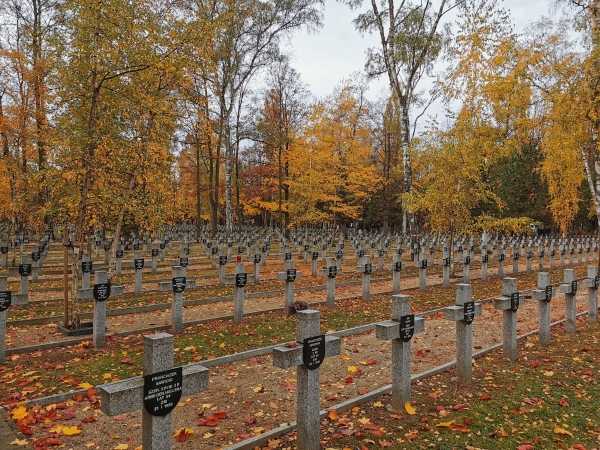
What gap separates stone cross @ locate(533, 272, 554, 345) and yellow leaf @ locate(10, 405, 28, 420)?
24.1ft

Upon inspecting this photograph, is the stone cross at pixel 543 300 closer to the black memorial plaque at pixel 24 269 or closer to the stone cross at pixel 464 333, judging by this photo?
the stone cross at pixel 464 333

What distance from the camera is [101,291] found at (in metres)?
7.52

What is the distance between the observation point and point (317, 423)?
4.00m

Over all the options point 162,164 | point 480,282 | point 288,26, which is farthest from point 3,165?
point 480,282

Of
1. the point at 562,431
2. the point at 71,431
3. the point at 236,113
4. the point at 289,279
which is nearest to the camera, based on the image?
the point at 71,431

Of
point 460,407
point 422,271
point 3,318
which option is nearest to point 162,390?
point 460,407

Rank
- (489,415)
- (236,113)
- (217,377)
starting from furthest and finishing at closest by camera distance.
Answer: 1. (236,113)
2. (217,377)
3. (489,415)

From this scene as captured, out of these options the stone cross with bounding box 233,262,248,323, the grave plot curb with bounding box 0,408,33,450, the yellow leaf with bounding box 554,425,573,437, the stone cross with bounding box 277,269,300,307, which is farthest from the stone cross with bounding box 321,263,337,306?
the grave plot curb with bounding box 0,408,33,450

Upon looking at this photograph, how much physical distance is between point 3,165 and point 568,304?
2031cm

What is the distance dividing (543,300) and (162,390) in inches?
264

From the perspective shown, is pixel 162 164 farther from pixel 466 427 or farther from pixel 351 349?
pixel 466 427

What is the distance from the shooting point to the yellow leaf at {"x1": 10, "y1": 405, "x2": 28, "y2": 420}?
180 inches

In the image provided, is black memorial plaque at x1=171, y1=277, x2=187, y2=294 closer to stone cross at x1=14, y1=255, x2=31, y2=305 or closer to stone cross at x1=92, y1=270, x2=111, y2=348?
stone cross at x1=92, y1=270, x2=111, y2=348

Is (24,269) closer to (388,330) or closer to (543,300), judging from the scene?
(388,330)
